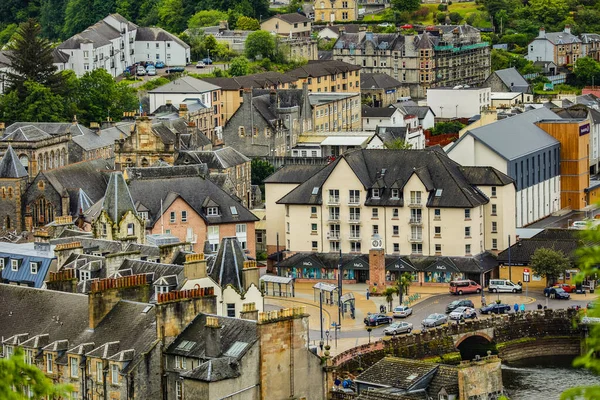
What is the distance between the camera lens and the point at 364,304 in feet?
342

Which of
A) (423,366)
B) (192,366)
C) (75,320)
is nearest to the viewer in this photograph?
(192,366)

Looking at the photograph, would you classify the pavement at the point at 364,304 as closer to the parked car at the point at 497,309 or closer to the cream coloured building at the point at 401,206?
Answer: the parked car at the point at 497,309

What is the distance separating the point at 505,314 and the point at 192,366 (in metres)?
45.1

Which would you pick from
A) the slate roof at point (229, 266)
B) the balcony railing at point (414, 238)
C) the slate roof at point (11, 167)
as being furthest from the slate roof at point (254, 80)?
the slate roof at point (229, 266)

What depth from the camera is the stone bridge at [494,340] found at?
9144 cm

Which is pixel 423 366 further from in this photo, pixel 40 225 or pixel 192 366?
pixel 40 225

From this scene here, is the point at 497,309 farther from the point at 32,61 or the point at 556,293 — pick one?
the point at 32,61

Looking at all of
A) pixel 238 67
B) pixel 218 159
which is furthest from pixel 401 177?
pixel 238 67

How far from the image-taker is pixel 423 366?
74.1m

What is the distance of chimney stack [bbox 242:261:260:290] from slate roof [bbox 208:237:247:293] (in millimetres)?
271

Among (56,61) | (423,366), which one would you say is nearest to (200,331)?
(423,366)

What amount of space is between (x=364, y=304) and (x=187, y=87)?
202 ft

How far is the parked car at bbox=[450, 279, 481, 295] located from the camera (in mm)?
108188

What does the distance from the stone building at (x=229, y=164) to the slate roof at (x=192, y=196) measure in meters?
11.3
